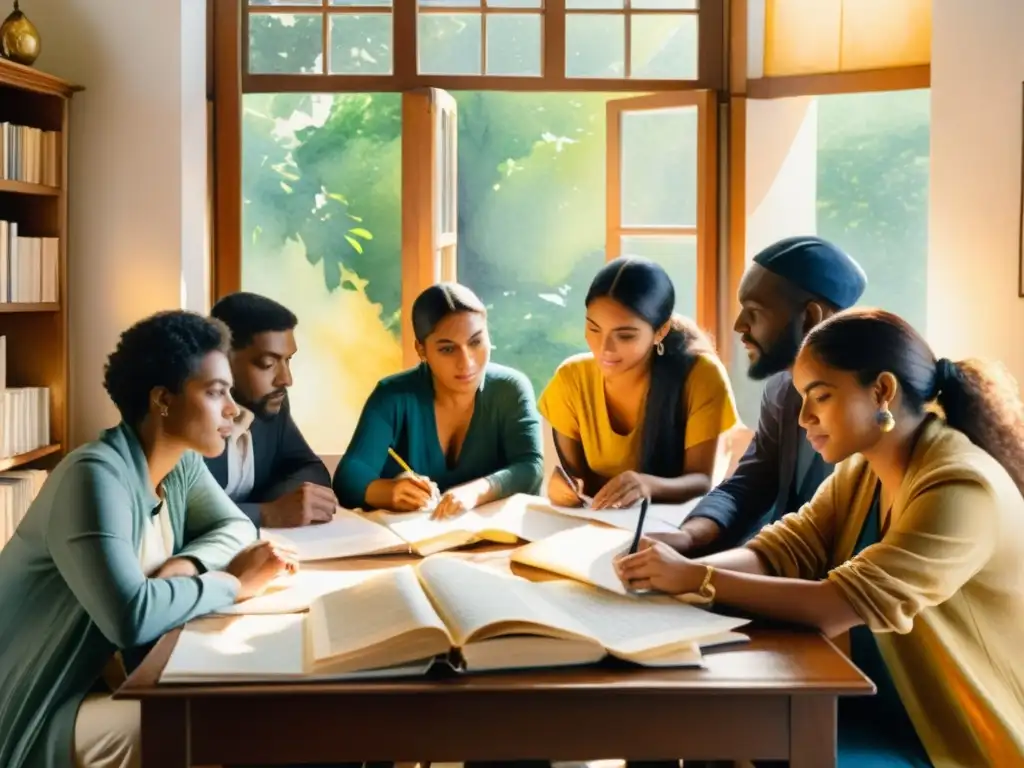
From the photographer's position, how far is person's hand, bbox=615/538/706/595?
73.0 inches

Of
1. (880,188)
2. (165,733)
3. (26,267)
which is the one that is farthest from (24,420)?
(880,188)

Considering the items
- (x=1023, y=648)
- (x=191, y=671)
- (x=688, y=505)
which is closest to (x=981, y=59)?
(x=688, y=505)

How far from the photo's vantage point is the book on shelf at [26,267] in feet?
12.6

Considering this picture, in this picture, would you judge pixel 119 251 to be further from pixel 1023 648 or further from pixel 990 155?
pixel 1023 648

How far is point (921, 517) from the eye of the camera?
1.78 metres

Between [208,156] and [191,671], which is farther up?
[208,156]

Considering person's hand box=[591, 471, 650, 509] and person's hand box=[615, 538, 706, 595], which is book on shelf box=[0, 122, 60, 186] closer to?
person's hand box=[591, 471, 650, 509]

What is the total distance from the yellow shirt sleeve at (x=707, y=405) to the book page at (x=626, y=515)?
0.27m

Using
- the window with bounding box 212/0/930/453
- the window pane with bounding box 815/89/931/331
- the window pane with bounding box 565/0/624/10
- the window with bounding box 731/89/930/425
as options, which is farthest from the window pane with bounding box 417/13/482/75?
the window pane with bounding box 815/89/931/331

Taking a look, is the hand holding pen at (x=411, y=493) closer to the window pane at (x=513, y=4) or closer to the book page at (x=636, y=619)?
the book page at (x=636, y=619)

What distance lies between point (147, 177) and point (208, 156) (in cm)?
27

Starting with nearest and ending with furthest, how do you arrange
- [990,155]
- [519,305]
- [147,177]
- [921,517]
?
[921,517] → [990,155] → [147,177] → [519,305]

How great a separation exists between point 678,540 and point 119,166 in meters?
2.67

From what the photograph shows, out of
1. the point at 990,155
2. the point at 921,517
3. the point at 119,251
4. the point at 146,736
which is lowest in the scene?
the point at 146,736
